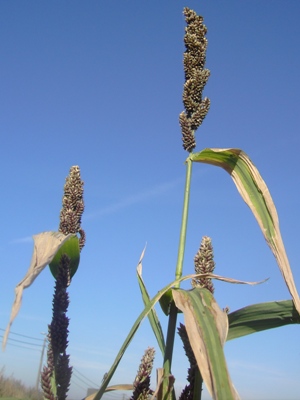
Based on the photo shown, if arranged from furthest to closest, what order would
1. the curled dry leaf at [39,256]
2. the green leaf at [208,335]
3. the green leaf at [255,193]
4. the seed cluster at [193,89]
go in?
the seed cluster at [193,89], the green leaf at [255,193], the green leaf at [208,335], the curled dry leaf at [39,256]

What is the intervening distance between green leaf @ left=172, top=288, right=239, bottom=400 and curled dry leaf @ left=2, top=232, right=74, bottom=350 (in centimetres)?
46

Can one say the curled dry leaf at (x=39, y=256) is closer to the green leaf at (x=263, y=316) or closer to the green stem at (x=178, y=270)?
the green stem at (x=178, y=270)

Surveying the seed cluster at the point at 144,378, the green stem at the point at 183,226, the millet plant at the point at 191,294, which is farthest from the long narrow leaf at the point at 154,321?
the seed cluster at the point at 144,378

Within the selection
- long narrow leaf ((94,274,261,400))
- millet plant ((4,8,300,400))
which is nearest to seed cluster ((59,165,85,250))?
millet plant ((4,8,300,400))

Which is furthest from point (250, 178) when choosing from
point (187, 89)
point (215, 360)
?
point (215, 360)

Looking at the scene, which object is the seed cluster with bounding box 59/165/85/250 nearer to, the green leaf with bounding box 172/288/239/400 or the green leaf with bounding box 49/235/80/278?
the green leaf with bounding box 49/235/80/278

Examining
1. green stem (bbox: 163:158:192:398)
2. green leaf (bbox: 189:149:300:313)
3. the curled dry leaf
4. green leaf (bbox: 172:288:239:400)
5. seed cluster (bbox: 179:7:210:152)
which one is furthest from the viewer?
seed cluster (bbox: 179:7:210:152)

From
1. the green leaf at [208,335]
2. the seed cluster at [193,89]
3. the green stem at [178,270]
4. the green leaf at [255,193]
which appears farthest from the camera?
the seed cluster at [193,89]

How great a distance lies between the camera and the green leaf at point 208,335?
1423 millimetres

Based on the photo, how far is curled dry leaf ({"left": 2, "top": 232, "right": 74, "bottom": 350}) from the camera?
1.27 meters

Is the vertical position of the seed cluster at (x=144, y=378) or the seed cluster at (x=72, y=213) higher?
the seed cluster at (x=72, y=213)

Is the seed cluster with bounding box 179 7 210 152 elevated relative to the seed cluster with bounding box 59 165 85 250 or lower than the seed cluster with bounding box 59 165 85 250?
elevated

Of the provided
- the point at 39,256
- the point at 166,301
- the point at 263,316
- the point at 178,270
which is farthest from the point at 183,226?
the point at 39,256

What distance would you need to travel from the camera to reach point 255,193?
1949 mm
